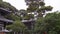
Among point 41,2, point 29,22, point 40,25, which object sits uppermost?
point 41,2

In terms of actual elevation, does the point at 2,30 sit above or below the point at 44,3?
below

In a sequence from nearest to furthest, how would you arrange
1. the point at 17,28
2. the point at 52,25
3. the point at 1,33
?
1. the point at 52,25
2. the point at 17,28
3. the point at 1,33

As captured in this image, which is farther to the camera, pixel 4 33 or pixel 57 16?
pixel 4 33

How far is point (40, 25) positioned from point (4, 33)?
30.1 feet

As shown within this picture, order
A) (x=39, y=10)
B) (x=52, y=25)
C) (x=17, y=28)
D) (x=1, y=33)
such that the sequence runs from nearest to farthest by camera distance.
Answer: (x=52, y=25) → (x=17, y=28) → (x=1, y=33) → (x=39, y=10)

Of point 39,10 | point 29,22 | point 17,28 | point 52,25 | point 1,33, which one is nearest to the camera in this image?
point 52,25

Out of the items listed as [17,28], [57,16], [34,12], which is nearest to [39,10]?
[34,12]

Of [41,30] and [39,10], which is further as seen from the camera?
[39,10]

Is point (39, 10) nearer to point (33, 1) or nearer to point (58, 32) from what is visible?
point (33, 1)

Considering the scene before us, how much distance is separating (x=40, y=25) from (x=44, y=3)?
9.84 m

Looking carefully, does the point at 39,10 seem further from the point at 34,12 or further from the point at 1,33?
the point at 1,33

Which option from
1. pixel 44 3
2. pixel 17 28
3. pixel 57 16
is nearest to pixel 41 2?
pixel 44 3

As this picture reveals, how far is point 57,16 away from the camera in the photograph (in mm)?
20469

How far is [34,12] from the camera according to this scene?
99.2 ft
